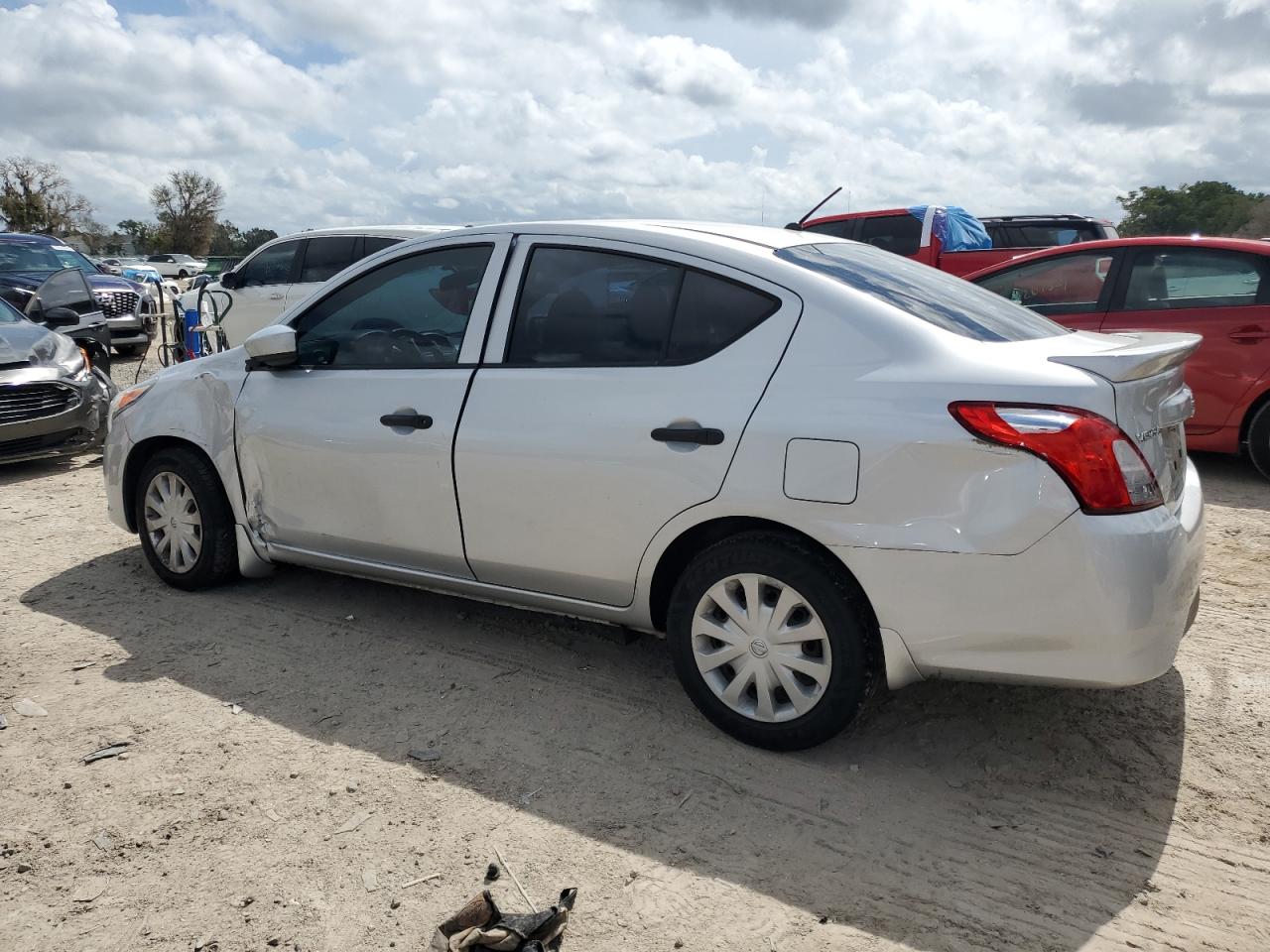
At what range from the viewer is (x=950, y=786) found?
316 cm

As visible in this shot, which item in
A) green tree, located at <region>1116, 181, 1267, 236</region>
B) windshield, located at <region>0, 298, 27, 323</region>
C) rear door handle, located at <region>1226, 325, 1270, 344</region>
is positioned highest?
green tree, located at <region>1116, 181, 1267, 236</region>

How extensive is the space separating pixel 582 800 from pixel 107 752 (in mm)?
1626

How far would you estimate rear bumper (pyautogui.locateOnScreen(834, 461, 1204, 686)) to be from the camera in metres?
2.74

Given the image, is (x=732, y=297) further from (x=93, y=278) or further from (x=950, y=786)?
(x=93, y=278)

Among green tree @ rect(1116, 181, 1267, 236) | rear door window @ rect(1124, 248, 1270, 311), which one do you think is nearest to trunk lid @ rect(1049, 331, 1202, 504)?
rear door window @ rect(1124, 248, 1270, 311)

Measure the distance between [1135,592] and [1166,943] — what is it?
86 cm

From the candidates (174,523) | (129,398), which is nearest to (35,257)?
(129,398)

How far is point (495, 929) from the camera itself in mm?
2396

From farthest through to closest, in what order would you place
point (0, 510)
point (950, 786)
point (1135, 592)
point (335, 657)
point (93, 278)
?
point (93, 278) → point (0, 510) → point (335, 657) → point (950, 786) → point (1135, 592)

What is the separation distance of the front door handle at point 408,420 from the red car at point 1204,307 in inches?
203

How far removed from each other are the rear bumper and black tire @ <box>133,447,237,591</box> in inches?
121

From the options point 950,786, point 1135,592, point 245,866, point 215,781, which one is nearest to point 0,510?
point 215,781

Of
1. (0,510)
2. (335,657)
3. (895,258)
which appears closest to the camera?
(895,258)

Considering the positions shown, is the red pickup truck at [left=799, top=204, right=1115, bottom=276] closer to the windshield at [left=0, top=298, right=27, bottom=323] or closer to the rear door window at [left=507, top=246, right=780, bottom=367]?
the windshield at [left=0, top=298, right=27, bottom=323]
